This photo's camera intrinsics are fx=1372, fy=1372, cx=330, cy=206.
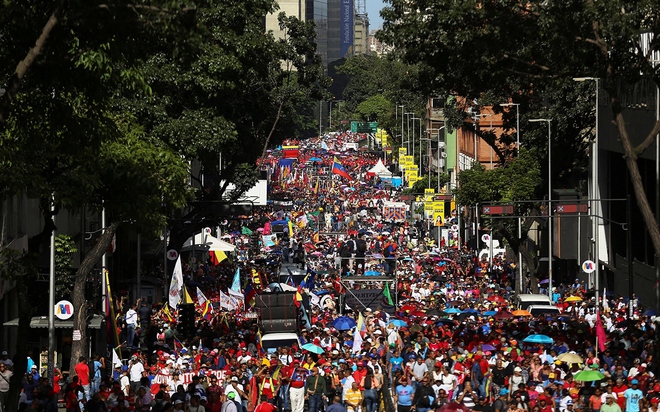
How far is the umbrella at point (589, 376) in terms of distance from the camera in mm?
24547

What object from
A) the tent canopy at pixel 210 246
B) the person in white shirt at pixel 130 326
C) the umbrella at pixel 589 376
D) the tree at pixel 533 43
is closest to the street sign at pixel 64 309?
the person in white shirt at pixel 130 326

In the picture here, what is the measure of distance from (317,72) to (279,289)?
492 inches

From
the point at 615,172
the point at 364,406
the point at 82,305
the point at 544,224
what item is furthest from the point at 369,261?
the point at 364,406

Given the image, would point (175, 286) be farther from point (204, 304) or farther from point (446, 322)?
point (446, 322)

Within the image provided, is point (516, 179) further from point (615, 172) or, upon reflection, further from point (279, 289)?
point (279, 289)

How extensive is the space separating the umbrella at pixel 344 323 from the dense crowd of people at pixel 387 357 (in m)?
0.03

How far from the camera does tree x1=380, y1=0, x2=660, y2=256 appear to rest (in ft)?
74.6

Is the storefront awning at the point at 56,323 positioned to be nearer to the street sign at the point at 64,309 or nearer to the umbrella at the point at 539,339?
the street sign at the point at 64,309

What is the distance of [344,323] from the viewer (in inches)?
1404

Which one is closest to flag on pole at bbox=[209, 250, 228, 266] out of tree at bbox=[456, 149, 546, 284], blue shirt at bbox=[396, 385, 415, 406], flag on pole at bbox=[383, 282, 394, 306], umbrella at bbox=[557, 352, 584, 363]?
tree at bbox=[456, 149, 546, 284]

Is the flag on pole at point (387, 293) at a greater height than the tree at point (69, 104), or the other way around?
the tree at point (69, 104)

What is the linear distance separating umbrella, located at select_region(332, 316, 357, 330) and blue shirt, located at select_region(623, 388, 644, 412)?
1369 centimetres

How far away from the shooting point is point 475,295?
153 ft

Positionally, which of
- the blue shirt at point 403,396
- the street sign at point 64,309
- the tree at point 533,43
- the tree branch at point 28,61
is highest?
the tree at point 533,43
